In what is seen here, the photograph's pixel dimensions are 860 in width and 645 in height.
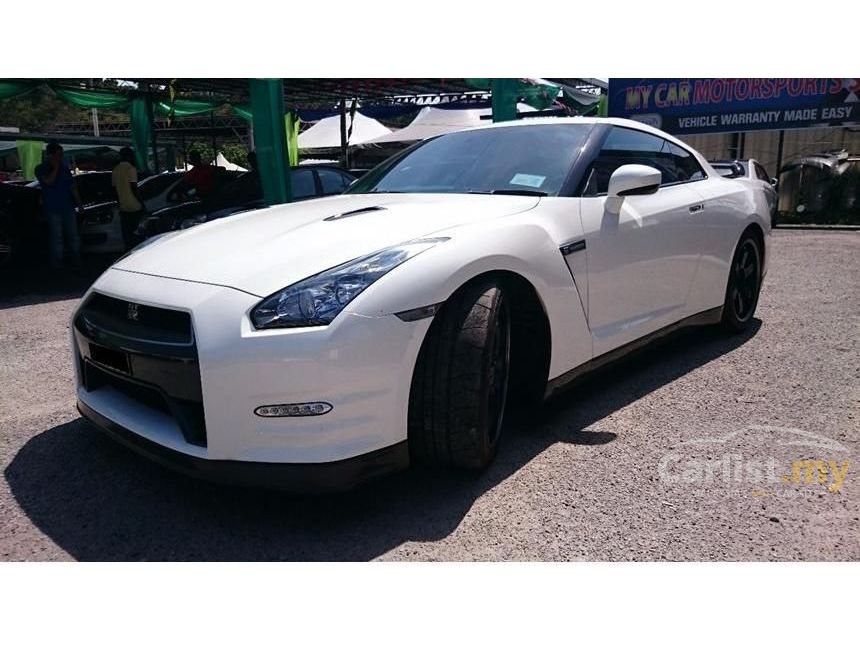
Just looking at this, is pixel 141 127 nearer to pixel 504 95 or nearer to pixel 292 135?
pixel 292 135

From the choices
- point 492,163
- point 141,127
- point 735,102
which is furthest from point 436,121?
point 492,163

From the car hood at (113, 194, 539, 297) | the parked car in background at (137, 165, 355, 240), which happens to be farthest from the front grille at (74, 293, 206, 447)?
the parked car in background at (137, 165, 355, 240)

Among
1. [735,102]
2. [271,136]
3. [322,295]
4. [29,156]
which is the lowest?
[322,295]

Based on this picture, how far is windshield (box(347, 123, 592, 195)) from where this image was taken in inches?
124

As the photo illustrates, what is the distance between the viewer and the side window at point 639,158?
10.7 feet

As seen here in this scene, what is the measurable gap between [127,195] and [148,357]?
7821 millimetres

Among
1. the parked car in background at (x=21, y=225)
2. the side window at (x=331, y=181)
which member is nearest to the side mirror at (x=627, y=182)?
the side window at (x=331, y=181)

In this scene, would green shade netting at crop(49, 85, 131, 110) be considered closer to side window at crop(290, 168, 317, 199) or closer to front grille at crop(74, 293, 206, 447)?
side window at crop(290, 168, 317, 199)

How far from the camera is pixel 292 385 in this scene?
6.89 feet

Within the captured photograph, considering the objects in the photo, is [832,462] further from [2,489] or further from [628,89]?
[628,89]

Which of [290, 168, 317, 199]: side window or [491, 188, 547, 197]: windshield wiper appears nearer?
[491, 188, 547, 197]: windshield wiper

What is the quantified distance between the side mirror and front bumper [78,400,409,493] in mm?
1615

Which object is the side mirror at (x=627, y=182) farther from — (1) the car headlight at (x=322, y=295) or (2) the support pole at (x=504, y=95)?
(2) the support pole at (x=504, y=95)

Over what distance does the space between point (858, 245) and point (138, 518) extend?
35.1ft
